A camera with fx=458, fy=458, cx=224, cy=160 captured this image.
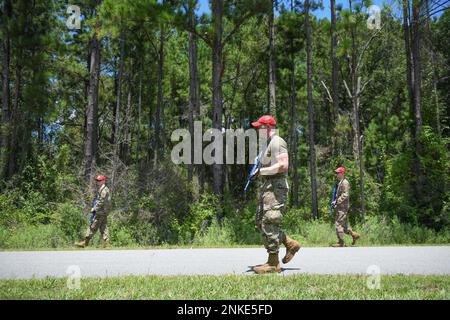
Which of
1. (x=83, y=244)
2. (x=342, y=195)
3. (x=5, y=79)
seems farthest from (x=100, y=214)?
(x=5, y=79)

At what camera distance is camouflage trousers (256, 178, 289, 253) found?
640 centimetres

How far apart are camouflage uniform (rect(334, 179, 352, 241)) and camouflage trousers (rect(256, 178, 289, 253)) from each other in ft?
18.6

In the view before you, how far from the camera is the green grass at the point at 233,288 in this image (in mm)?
4523

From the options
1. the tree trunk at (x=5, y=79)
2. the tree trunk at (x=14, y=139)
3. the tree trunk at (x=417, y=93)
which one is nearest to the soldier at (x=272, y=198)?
the tree trunk at (x=417, y=93)

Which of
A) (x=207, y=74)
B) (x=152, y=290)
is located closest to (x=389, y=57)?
(x=207, y=74)

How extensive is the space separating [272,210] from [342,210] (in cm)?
610

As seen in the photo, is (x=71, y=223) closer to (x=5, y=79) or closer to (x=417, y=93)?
(x=5, y=79)

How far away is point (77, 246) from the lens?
11.9 m

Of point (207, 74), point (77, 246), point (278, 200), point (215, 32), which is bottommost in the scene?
point (77, 246)

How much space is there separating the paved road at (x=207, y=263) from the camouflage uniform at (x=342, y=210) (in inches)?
93.3

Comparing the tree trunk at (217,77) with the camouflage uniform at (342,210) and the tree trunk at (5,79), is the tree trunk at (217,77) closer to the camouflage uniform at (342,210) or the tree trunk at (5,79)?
the camouflage uniform at (342,210)
